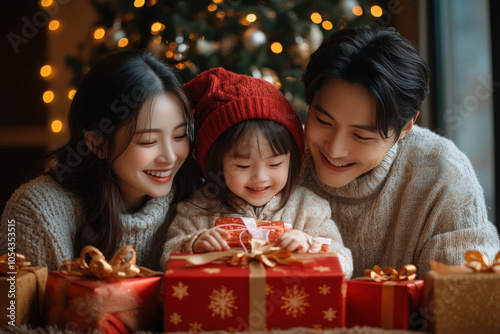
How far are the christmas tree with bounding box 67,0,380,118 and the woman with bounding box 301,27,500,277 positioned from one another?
108 cm

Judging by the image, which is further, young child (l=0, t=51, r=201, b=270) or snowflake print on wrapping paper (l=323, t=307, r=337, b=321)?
young child (l=0, t=51, r=201, b=270)

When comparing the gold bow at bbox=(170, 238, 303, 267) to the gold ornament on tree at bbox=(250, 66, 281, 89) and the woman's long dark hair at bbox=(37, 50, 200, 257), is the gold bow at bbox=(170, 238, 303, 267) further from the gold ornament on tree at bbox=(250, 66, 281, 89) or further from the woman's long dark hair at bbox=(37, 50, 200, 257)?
the gold ornament on tree at bbox=(250, 66, 281, 89)

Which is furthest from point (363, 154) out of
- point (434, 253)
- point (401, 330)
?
point (401, 330)

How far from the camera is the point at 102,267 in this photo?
1013mm

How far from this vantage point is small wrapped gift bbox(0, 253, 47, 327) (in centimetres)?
101

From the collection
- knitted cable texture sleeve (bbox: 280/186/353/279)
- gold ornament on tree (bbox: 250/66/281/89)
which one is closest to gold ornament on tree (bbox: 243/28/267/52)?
gold ornament on tree (bbox: 250/66/281/89)

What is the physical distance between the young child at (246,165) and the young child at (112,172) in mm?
72

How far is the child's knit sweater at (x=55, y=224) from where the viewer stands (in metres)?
1.26

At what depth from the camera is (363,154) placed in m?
1.31

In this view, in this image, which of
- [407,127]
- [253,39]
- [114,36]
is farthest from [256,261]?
[114,36]

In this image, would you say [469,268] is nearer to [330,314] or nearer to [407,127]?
[330,314]

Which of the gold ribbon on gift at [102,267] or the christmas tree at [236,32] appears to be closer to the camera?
the gold ribbon on gift at [102,267]

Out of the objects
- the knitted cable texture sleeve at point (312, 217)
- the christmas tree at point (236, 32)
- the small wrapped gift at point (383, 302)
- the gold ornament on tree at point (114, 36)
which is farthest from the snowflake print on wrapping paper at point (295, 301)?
the gold ornament on tree at point (114, 36)

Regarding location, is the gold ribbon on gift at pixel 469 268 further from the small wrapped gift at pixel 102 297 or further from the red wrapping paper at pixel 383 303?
the small wrapped gift at pixel 102 297
